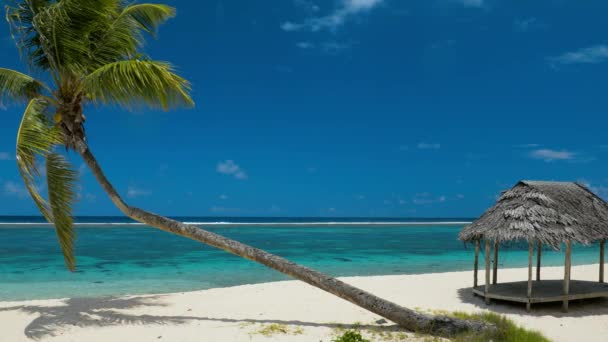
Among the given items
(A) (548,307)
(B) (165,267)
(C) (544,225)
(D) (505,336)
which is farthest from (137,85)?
(B) (165,267)

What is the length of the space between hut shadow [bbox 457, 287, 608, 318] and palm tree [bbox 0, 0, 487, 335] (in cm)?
240

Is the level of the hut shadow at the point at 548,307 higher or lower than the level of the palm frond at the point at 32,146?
lower

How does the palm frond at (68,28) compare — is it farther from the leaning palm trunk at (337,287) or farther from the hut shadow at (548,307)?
the hut shadow at (548,307)

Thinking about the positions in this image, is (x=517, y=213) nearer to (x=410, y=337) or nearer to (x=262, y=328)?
(x=410, y=337)

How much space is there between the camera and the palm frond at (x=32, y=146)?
21.0 ft

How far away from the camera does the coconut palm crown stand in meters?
6.82

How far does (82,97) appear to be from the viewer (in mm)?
7469

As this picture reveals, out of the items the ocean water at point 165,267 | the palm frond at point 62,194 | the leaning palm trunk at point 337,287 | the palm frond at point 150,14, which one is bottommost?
the ocean water at point 165,267

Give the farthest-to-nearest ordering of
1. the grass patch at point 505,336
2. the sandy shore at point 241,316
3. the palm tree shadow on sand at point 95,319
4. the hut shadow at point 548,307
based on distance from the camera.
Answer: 1. the hut shadow at point 548,307
2. the palm tree shadow on sand at point 95,319
3. the sandy shore at point 241,316
4. the grass patch at point 505,336

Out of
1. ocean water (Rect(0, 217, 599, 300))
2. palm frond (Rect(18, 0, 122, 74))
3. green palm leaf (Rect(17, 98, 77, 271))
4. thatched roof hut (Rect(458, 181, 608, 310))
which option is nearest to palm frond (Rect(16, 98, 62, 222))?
green palm leaf (Rect(17, 98, 77, 271))

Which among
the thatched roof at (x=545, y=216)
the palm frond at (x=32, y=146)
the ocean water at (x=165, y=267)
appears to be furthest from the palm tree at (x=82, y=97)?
the ocean water at (x=165, y=267)

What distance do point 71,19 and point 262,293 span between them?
19.5 ft

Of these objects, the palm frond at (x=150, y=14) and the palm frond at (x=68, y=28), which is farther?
the palm frond at (x=150, y=14)

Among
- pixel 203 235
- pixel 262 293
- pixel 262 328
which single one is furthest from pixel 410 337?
pixel 262 293
